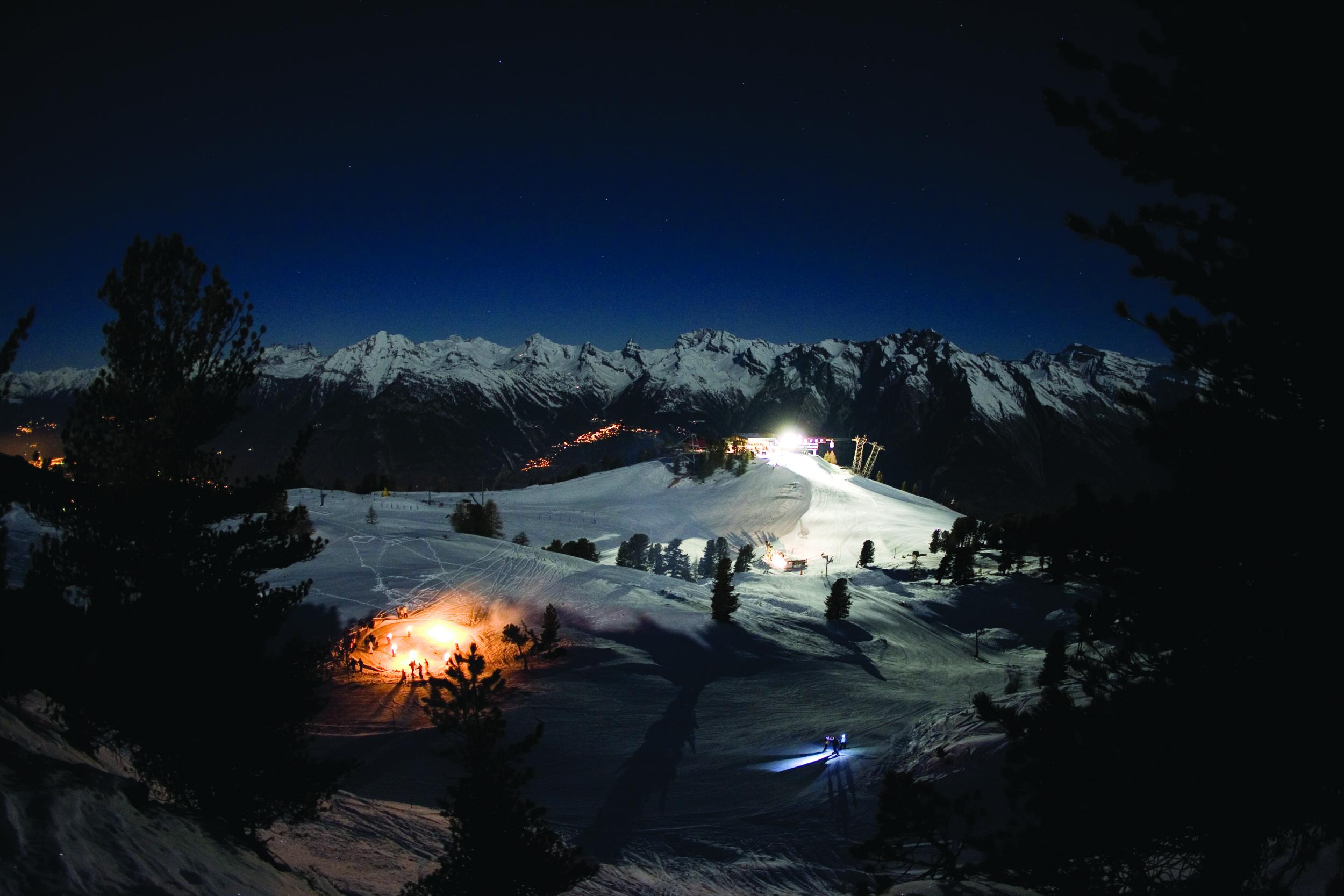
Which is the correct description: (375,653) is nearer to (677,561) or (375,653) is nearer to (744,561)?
(677,561)

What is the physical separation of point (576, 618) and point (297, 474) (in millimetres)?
23924

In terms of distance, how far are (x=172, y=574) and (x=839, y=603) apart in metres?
36.2

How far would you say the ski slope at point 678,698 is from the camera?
16.6 m

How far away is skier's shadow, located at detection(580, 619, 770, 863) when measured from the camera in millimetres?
17156

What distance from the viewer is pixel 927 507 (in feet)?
341

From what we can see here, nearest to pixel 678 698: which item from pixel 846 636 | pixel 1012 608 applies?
pixel 846 636

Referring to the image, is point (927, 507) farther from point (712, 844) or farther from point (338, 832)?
point (338, 832)

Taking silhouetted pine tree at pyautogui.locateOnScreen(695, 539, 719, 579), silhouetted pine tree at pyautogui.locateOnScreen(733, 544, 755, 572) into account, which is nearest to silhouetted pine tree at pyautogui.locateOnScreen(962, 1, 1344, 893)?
silhouetted pine tree at pyautogui.locateOnScreen(733, 544, 755, 572)

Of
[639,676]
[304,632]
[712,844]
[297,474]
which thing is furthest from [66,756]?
[304,632]

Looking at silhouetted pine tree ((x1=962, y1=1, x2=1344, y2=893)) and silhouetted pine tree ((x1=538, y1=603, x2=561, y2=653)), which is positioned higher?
silhouetted pine tree ((x1=962, y1=1, x2=1344, y2=893))

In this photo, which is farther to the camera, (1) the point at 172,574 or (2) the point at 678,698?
(2) the point at 678,698

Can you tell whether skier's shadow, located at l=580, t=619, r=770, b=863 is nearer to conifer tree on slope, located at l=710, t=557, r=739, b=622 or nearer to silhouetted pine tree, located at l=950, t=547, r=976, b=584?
conifer tree on slope, located at l=710, t=557, r=739, b=622

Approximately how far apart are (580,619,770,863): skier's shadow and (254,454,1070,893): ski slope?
9 centimetres

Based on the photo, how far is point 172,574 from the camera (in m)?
9.36
